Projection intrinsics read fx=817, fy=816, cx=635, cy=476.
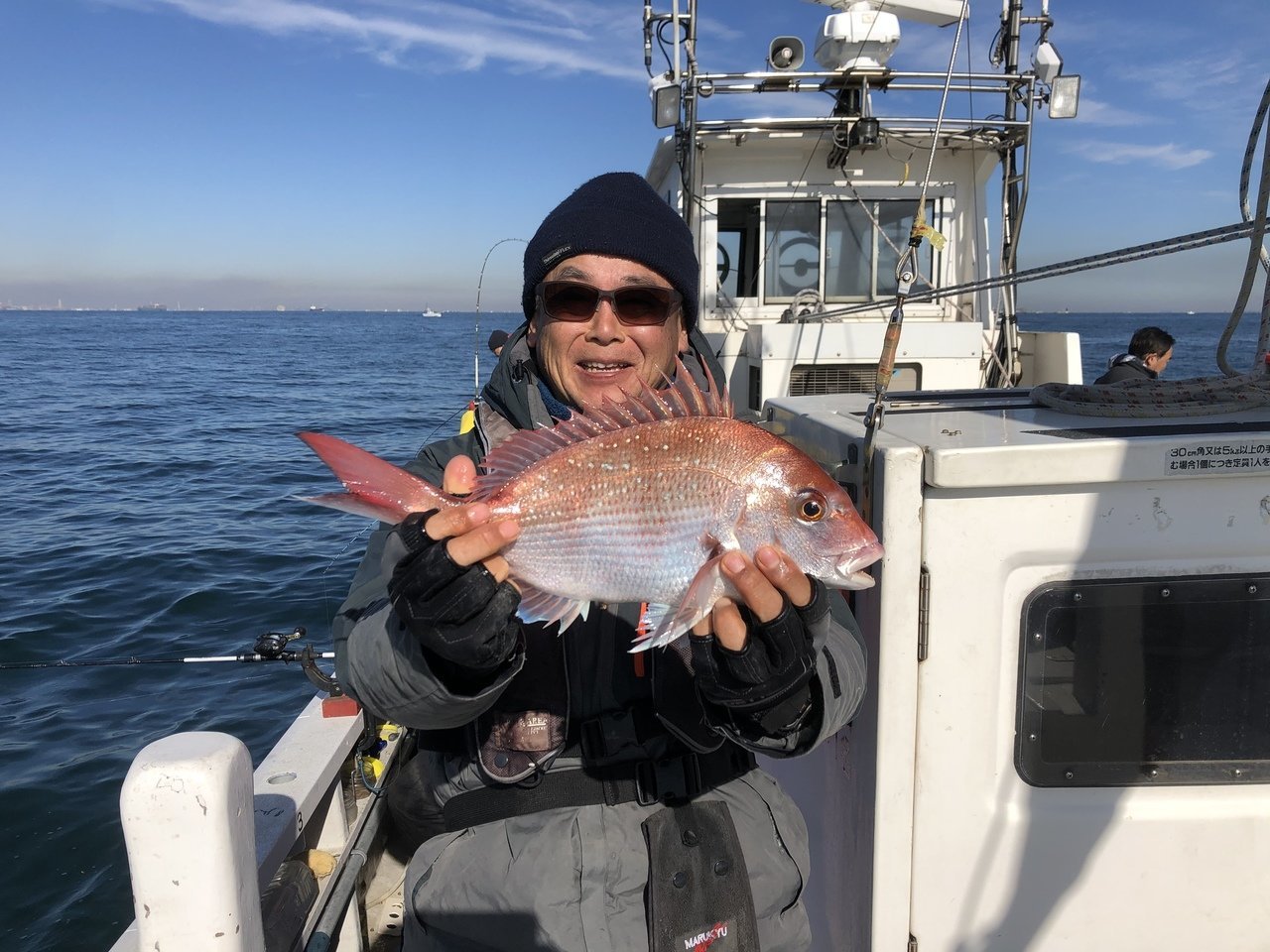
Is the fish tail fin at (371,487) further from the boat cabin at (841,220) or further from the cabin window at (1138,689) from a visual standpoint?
the boat cabin at (841,220)

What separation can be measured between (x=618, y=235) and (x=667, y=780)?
4.97ft

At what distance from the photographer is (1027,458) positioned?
192 cm

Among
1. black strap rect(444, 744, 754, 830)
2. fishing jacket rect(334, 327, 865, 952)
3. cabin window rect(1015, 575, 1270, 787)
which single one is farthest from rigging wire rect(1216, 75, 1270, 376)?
black strap rect(444, 744, 754, 830)

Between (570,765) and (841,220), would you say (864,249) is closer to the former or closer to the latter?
(841,220)

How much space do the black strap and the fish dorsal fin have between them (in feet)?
2.55

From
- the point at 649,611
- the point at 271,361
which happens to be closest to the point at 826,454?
the point at 649,611

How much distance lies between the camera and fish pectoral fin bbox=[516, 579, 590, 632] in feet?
6.54

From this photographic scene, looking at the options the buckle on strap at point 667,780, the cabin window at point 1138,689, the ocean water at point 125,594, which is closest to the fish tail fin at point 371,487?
the buckle on strap at point 667,780

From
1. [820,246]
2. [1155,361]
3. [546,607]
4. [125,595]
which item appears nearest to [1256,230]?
[546,607]

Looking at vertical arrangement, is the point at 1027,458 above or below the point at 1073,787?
above

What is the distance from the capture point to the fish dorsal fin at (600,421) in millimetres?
2139

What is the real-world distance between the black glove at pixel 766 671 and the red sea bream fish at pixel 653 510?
120 millimetres

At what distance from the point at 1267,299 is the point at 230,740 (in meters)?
2.96

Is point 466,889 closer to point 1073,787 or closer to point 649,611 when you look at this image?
point 649,611
